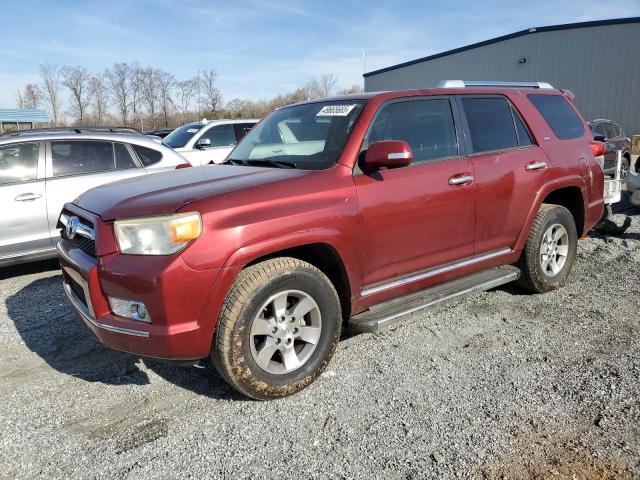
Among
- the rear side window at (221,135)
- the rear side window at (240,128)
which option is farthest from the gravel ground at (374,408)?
the rear side window at (240,128)

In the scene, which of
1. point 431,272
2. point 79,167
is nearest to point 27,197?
point 79,167

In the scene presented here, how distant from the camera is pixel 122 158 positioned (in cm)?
638

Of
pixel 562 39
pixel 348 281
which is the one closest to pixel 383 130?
pixel 348 281

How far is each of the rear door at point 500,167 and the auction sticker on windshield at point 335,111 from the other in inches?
41.4

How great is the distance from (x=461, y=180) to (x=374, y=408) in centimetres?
183

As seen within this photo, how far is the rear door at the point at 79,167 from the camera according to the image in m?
5.73

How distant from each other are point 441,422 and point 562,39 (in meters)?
25.4

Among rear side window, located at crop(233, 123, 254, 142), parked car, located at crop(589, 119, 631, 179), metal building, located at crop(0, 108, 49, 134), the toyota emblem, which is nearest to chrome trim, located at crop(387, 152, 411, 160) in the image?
the toyota emblem

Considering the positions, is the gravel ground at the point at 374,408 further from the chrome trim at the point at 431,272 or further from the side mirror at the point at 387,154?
the side mirror at the point at 387,154

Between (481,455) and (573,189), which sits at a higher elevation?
(573,189)

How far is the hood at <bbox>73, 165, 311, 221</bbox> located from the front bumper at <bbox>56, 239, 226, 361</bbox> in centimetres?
29

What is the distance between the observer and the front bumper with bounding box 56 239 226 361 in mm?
2689

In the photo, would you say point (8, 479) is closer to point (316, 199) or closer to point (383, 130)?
point (316, 199)

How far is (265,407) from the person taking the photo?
307 centimetres
